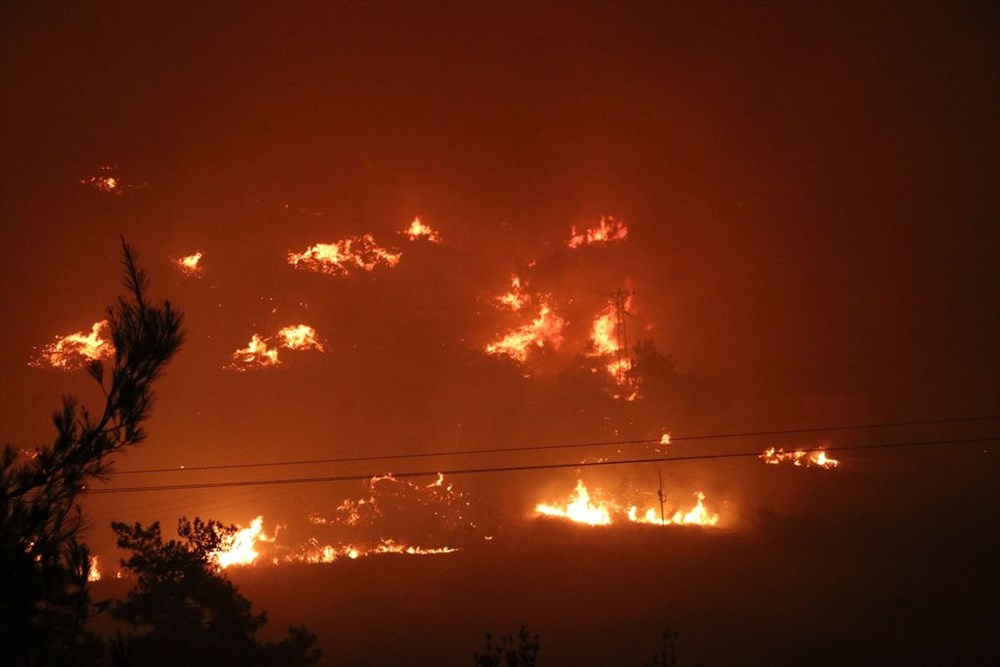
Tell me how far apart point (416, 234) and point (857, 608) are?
5667 cm

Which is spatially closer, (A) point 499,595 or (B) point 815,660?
(B) point 815,660

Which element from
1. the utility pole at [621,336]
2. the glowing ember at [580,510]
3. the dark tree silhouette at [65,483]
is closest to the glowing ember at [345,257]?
the utility pole at [621,336]

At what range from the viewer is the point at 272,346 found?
69.5 metres

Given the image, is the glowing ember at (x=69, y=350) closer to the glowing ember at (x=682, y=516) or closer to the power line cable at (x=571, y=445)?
the power line cable at (x=571, y=445)

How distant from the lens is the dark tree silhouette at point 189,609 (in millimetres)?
17734

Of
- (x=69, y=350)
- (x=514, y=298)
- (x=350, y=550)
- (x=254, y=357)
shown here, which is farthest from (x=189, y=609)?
(x=514, y=298)

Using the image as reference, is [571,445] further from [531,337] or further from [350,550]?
[350,550]

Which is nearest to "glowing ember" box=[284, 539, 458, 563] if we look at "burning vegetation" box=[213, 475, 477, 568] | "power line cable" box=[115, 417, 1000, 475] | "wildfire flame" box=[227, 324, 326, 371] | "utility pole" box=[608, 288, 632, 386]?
"burning vegetation" box=[213, 475, 477, 568]

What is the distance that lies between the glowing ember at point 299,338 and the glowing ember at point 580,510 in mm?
29382

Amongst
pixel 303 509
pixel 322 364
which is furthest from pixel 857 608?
pixel 322 364

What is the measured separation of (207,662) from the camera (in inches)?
Answer: 688

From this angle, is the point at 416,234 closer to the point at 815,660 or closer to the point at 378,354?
the point at 378,354

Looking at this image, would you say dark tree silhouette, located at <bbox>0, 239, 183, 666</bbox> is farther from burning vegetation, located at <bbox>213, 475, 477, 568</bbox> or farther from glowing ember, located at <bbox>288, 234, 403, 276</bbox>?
glowing ember, located at <bbox>288, 234, 403, 276</bbox>

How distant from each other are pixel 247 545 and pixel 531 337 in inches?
1371
